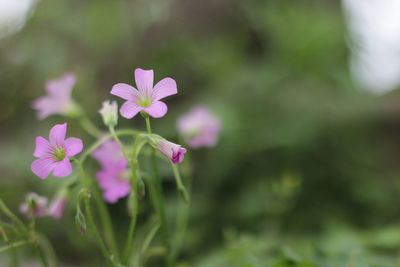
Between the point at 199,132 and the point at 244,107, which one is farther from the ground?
the point at 244,107

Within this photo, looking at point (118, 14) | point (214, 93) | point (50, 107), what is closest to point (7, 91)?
point (118, 14)

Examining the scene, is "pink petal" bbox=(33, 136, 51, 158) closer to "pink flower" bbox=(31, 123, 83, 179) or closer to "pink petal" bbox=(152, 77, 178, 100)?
"pink flower" bbox=(31, 123, 83, 179)

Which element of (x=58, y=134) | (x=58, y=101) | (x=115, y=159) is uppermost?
(x=58, y=101)

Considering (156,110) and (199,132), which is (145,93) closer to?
(156,110)

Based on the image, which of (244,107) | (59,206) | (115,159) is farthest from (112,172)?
(244,107)

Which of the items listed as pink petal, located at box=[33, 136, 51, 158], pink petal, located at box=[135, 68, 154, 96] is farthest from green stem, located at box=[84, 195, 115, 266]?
pink petal, located at box=[135, 68, 154, 96]

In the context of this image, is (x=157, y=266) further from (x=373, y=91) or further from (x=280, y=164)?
(x=373, y=91)

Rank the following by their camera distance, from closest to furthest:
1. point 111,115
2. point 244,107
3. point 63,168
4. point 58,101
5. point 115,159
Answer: point 63,168, point 111,115, point 115,159, point 58,101, point 244,107

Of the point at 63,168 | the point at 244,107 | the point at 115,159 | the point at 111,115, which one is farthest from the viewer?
the point at 244,107

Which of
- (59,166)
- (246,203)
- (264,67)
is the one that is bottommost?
(59,166)
